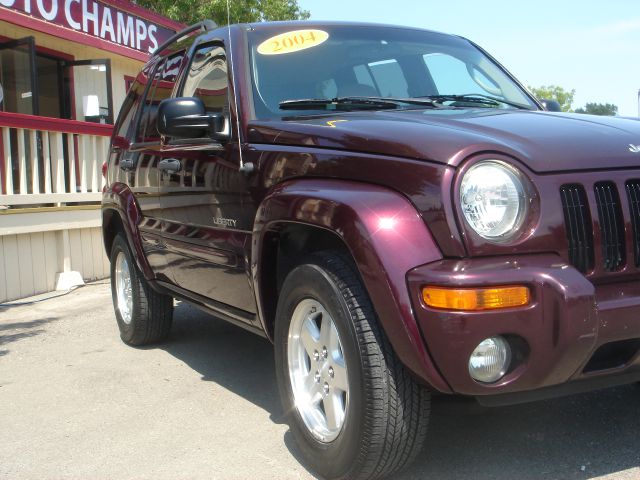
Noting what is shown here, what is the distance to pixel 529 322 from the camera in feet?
7.63

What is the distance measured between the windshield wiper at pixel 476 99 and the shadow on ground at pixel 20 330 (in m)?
3.82

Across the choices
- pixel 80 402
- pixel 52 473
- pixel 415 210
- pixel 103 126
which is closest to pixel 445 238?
pixel 415 210

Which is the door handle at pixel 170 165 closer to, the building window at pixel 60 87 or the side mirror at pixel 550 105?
the side mirror at pixel 550 105

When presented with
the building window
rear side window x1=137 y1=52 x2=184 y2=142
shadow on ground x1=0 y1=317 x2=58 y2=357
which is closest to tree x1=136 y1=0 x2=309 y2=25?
the building window

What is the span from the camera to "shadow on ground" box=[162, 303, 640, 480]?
2.94 m

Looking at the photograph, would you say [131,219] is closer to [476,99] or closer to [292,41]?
[292,41]

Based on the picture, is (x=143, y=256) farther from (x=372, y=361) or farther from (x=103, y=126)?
(x=103, y=126)

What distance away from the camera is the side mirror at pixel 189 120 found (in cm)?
348

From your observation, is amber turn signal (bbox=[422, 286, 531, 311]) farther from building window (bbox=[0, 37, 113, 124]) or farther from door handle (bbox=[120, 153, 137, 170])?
building window (bbox=[0, 37, 113, 124])

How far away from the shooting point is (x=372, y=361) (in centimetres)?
255

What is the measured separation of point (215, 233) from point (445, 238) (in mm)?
1645

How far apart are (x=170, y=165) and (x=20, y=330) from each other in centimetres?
286

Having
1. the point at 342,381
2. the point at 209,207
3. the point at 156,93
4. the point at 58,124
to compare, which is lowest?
the point at 342,381

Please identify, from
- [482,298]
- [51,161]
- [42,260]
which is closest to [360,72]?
[482,298]
